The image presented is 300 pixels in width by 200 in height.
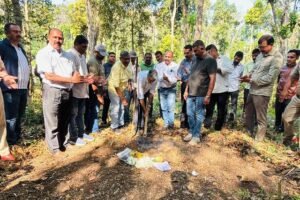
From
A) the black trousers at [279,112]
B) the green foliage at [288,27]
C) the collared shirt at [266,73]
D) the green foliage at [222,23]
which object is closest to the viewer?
the collared shirt at [266,73]

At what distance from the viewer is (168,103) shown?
6.54 m

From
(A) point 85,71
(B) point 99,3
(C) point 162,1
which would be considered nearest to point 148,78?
(A) point 85,71

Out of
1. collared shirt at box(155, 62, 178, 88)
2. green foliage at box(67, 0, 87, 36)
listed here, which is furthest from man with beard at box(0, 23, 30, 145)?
green foliage at box(67, 0, 87, 36)

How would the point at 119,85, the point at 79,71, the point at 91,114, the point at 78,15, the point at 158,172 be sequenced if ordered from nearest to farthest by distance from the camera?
the point at 158,172
the point at 79,71
the point at 119,85
the point at 91,114
the point at 78,15

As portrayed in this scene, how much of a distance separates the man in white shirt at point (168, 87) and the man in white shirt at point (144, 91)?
0.68m

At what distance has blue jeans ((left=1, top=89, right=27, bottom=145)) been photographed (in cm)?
468

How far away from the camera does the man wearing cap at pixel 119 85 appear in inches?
225

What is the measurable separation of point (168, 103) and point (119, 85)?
4.20 ft

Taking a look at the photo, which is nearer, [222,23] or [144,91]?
[144,91]

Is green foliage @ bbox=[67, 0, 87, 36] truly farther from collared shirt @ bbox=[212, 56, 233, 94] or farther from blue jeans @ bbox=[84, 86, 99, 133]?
collared shirt @ bbox=[212, 56, 233, 94]

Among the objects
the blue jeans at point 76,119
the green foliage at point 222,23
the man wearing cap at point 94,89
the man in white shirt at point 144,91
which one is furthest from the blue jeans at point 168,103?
the green foliage at point 222,23

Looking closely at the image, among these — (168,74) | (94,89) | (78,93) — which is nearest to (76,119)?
(78,93)

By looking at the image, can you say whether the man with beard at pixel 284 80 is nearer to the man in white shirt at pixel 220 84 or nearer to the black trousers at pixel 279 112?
the black trousers at pixel 279 112

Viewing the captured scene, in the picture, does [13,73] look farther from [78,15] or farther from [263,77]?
[78,15]
